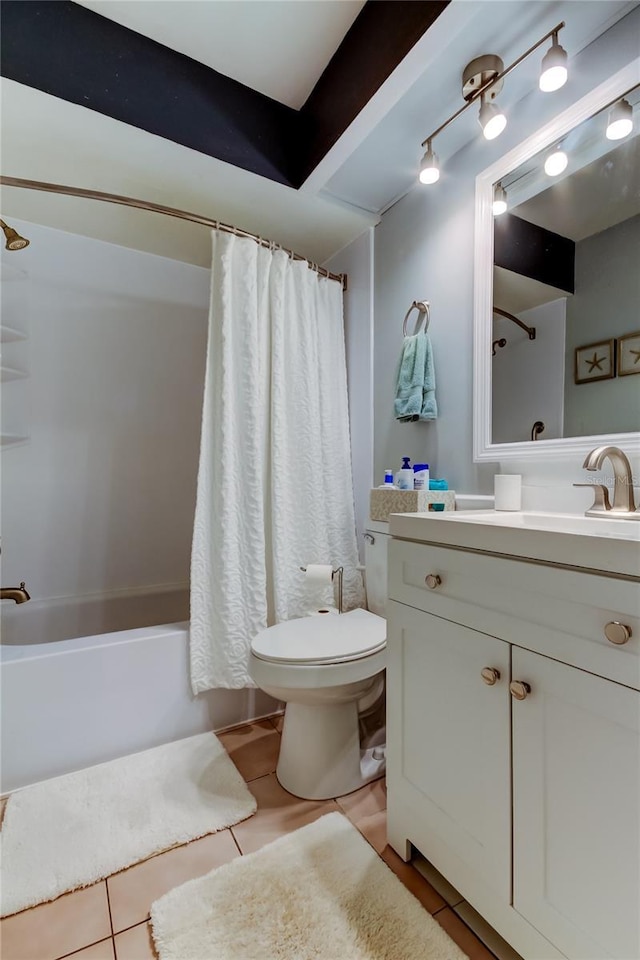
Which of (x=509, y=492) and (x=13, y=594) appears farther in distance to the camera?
(x=13, y=594)

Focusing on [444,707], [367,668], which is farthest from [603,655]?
[367,668]

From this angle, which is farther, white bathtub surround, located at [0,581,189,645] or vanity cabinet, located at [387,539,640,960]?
white bathtub surround, located at [0,581,189,645]

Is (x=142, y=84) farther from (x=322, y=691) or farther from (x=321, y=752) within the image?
(x=321, y=752)

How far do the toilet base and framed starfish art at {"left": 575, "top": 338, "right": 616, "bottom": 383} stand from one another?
3.95 ft

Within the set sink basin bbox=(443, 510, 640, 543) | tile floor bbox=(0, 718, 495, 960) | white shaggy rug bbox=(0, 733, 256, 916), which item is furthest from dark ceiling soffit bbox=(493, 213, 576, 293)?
white shaggy rug bbox=(0, 733, 256, 916)

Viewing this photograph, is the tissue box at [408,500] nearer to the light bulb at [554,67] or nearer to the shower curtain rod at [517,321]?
the shower curtain rod at [517,321]

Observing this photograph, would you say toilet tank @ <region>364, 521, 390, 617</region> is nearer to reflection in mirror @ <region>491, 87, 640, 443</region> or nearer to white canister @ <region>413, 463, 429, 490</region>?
white canister @ <region>413, 463, 429, 490</region>

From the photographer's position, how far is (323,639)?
1.34m

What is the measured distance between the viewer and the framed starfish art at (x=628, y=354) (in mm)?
1076

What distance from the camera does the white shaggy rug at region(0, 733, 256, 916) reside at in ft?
3.45

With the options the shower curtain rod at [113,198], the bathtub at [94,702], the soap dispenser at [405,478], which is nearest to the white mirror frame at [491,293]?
the soap dispenser at [405,478]

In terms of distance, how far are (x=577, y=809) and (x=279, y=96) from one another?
2.20m

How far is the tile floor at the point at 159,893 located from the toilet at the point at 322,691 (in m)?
0.06

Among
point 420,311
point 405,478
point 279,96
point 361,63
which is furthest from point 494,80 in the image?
point 405,478
